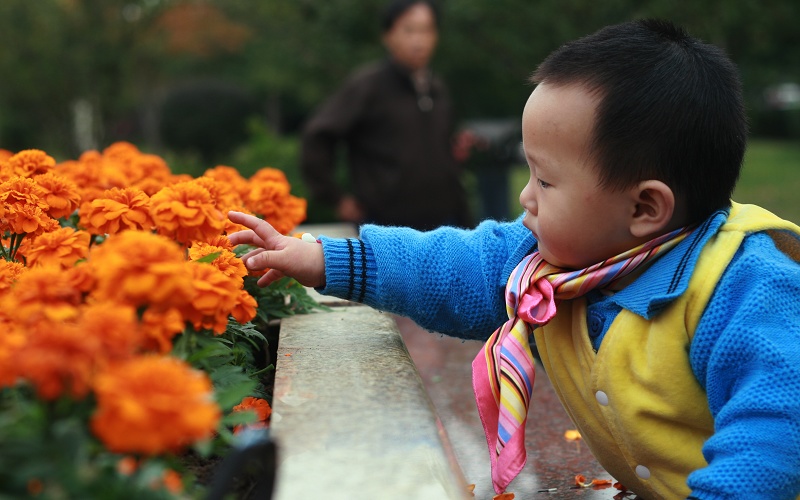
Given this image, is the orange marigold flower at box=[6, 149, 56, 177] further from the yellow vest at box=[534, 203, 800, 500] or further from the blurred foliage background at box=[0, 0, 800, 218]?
the blurred foliage background at box=[0, 0, 800, 218]

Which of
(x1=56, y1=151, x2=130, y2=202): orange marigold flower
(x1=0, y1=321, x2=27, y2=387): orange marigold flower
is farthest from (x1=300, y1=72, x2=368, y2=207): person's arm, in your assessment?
(x1=0, y1=321, x2=27, y2=387): orange marigold flower

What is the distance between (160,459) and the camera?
1.62 meters

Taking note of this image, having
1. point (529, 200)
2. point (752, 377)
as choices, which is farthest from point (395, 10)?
point (752, 377)

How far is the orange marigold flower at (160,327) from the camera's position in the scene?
156cm

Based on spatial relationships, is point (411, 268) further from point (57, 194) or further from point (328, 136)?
point (328, 136)

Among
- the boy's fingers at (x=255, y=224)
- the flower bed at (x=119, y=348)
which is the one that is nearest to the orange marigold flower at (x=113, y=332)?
the flower bed at (x=119, y=348)

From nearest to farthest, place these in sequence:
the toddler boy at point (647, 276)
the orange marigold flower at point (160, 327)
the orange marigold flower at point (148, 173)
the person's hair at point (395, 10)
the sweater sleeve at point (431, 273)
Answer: the orange marigold flower at point (160, 327), the toddler boy at point (647, 276), the sweater sleeve at point (431, 273), the orange marigold flower at point (148, 173), the person's hair at point (395, 10)

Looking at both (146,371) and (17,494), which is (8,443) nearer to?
(17,494)

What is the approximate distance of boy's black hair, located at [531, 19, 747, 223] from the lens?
214cm

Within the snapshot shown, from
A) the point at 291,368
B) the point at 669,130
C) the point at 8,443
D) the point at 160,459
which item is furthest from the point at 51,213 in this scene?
the point at 669,130

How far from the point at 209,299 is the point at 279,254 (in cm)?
74

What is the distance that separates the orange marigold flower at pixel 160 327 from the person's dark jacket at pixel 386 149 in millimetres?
4471

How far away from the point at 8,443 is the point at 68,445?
81 millimetres

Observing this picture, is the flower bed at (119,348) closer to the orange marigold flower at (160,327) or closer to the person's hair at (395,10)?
the orange marigold flower at (160,327)
